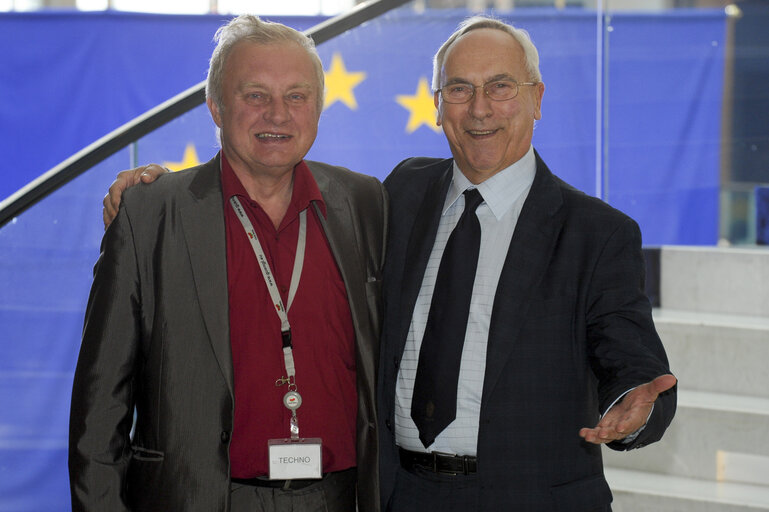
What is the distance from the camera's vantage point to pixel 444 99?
2.17 meters

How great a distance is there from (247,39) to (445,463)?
3.74ft

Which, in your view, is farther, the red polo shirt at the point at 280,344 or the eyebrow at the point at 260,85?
the eyebrow at the point at 260,85

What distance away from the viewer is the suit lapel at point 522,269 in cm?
190

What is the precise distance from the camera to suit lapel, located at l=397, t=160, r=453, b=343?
2092 millimetres

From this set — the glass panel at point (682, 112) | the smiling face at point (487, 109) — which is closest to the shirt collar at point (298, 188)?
the smiling face at point (487, 109)

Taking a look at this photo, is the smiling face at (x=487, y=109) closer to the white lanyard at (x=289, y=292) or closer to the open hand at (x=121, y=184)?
the white lanyard at (x=289, y=292)

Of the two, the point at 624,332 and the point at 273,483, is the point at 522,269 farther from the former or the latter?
the point at 273,483

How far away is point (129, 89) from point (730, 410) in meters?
4.28

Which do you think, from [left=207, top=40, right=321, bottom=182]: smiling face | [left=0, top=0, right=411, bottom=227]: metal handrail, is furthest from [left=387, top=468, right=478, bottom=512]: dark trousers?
[left=0, top=0, right=411, bottom=227]: metal handrail

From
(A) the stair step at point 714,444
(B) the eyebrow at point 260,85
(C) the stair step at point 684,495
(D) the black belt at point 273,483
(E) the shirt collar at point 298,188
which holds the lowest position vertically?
(C) the stair step at point 684,495

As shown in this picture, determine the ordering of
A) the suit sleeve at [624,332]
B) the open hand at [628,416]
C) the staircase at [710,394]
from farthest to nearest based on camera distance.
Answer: the staircase at [710,394]
the suit sleeve at [624,332]
the open hand at [628,416]

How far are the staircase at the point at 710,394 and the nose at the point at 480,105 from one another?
1862 mm

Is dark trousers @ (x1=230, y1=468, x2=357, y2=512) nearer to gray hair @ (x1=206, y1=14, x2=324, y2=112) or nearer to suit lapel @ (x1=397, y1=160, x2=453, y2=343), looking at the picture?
suit lapel @ (x1=397, y1=160, x2=453, y2=343)

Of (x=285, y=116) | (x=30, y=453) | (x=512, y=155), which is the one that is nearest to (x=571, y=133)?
(x=512, y=155)
